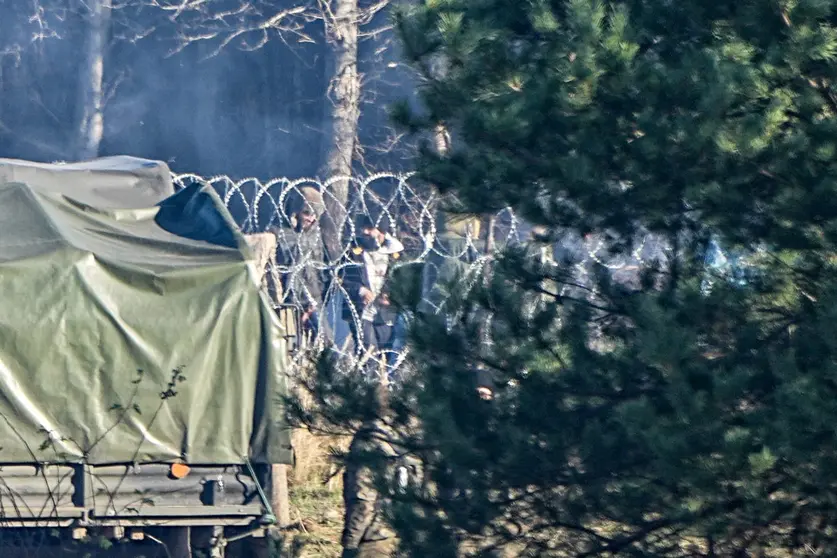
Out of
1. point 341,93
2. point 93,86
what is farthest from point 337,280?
point 93,86

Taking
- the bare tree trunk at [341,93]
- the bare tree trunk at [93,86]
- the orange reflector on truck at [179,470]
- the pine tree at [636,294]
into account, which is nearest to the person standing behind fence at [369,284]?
the orange reflector on truck at [179,470]

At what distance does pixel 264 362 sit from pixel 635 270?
3.56 metres

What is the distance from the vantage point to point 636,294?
4.48 m

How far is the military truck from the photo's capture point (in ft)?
23.3

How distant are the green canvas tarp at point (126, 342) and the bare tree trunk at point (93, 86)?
1458 centimetres

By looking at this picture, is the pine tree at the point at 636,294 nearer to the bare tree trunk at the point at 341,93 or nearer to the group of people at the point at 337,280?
the group of people at the point at 337,280

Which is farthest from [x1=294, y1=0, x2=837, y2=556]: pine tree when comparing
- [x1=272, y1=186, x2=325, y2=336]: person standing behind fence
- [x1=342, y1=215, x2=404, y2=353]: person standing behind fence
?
[x1=342, y1=215, x2=404, y2=353]: person standing behind fence

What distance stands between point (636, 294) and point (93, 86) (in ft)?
62.1

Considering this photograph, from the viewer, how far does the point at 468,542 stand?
15.2 feet

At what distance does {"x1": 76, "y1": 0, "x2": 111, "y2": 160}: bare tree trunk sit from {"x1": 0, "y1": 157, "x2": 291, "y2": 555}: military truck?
14635mm

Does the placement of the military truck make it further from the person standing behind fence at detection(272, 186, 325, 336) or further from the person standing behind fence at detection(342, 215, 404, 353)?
the person standing behind fence at detection(342, 215, 404, 353)

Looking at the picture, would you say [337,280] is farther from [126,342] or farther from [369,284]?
[126,342]

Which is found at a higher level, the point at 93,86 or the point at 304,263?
the point at 93,86

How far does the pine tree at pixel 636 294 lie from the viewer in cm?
376
